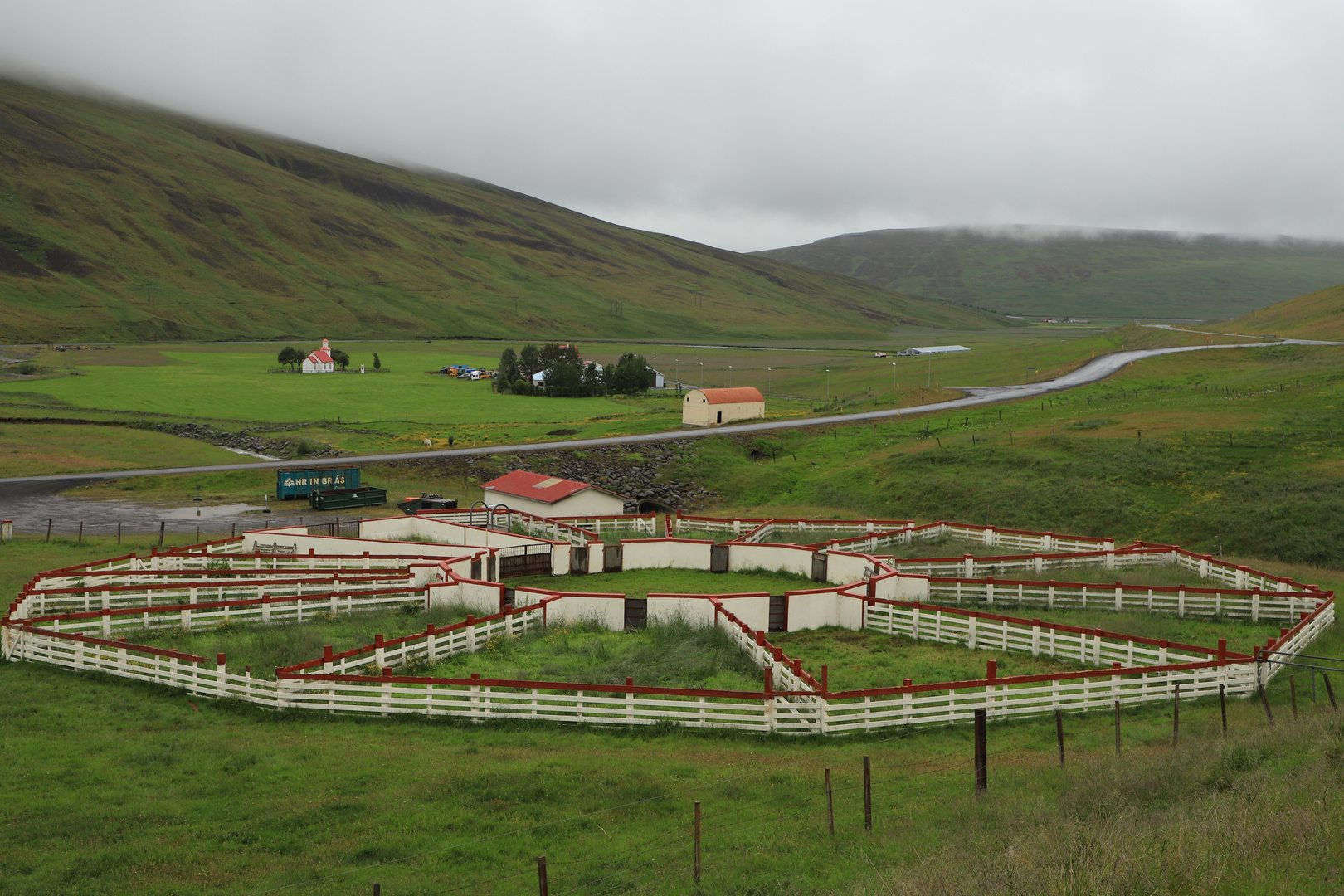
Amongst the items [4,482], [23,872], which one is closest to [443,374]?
[4,482]

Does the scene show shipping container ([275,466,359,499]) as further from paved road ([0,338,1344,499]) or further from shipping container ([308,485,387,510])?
paved road ([0,338,1344,499])

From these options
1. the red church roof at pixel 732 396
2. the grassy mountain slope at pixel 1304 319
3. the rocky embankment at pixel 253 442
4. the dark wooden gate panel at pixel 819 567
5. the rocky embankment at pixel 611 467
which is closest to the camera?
the dark wooden gate panel at pixel 819 567

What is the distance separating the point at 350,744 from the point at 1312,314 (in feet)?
492

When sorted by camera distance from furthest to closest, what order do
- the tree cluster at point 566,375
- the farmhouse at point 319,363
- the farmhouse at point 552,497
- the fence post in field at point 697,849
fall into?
the farmhouse at point 319,363 → the tree cluster at point 566,375 → the farmhouse at point 552,497 → the fence post in field at point 697,849

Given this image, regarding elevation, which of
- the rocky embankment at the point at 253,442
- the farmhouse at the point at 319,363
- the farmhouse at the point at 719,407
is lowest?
the rocky embankment at the point at 253,442

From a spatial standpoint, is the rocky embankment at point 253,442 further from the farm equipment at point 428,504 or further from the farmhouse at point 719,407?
the farmhouse at point 719,407

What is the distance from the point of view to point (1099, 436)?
6438cm

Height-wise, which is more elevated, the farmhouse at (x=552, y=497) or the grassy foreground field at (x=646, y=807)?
the farmhouse at (x=552, y=497)

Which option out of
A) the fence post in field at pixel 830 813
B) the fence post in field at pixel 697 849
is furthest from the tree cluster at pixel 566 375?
the fence post in field at pixel 697 849

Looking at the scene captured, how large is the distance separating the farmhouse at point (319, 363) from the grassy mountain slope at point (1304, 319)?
139 meters

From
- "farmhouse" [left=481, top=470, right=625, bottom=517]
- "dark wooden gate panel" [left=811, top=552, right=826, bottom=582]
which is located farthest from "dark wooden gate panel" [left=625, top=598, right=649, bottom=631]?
"farmhouse" [left=481, top=470, right=625, bottom=517]

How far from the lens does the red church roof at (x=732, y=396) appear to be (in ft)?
310

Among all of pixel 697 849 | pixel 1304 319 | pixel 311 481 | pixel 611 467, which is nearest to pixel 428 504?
pixel 311 481

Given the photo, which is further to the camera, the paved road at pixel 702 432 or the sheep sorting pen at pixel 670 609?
the paved road at pixel 702 432
